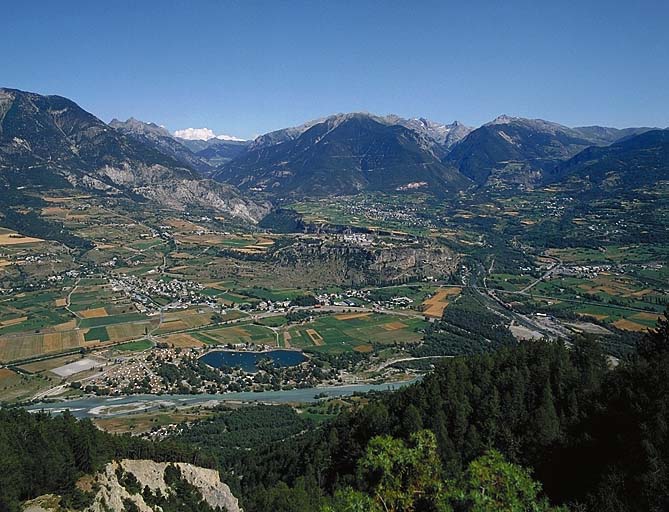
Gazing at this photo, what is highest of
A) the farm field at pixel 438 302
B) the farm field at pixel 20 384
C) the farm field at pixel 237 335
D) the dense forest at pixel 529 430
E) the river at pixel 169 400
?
the dense forest at pixel 529 430

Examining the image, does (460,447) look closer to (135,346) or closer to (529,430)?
(529,430)

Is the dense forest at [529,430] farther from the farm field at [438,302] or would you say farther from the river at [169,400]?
the farm field at [438,302]

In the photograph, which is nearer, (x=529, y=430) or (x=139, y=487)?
(x=139, y=487)

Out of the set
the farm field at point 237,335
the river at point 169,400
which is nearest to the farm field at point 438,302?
the farm field at point 237,335

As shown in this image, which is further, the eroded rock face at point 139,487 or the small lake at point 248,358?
the small lake at point 248,358

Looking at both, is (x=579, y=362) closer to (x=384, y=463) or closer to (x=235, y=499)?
(x=235, y=499)

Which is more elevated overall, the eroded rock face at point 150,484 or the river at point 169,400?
the eroded rock face at point 150,484

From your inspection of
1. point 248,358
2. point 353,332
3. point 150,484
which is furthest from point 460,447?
point 353,332
